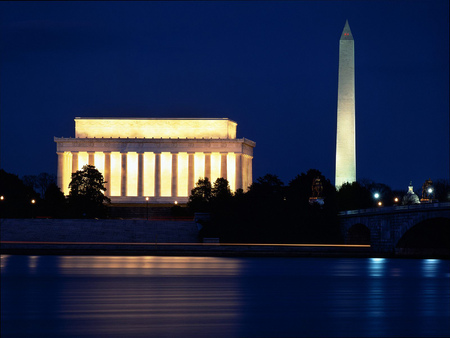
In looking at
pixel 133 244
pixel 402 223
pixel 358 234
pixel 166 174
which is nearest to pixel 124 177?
pixel 166 174

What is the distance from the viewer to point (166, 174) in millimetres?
167250

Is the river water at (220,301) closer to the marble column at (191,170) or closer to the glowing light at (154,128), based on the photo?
the marble column at (191,170)

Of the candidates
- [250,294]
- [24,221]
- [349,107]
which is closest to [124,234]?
[24,221]

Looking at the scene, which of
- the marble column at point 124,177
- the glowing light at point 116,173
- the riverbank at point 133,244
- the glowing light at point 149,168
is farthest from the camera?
the glowing light at point 116,173

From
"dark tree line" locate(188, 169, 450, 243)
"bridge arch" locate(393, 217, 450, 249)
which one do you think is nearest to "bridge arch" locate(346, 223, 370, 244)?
"dark tree line" locate(188, 169, 450, 243)

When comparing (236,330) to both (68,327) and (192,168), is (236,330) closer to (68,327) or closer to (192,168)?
(68,327)

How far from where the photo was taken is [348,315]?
3650 centimetres

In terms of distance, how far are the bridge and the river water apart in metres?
11.7

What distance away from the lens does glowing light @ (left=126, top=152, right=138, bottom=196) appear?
167 meters

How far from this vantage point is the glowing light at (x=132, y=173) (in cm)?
16725

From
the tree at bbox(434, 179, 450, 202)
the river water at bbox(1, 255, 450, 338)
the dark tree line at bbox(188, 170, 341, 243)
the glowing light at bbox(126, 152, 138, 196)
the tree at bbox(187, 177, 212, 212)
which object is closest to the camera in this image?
the river water at bbox(1, 255, 450, 338)

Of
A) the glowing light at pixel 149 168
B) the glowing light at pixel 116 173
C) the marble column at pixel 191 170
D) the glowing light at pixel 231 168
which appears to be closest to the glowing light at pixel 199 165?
the marble column at pixel 191 170

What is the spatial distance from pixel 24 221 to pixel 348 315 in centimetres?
7650

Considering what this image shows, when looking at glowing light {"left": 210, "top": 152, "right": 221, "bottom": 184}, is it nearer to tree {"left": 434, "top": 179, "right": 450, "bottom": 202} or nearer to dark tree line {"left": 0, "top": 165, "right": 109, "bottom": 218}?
dark tree line {"left": 0, "top": 165, "right": 109, "bottom": 218}
